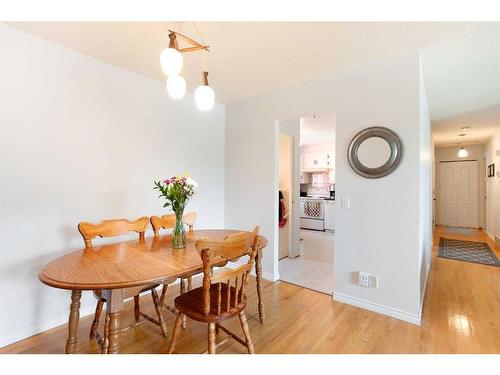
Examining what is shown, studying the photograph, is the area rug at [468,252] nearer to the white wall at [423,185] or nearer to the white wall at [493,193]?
the white wall at [493,193]

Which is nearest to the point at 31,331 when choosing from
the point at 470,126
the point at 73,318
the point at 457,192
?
the point at 73,318

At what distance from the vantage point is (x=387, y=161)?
2.25 metres

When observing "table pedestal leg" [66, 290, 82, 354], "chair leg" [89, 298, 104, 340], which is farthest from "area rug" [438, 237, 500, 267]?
"table pedestal leg" [66, 290, 82, 354]

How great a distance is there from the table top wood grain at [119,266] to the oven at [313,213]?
16.4ft

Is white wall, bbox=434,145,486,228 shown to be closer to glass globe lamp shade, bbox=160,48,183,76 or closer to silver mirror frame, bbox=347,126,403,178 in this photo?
silver mirror frame, bbox=347,126,403,178

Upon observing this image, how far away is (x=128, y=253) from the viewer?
5.56 feet

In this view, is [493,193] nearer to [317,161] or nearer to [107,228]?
[317,161]

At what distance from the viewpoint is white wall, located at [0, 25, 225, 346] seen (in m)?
1.88

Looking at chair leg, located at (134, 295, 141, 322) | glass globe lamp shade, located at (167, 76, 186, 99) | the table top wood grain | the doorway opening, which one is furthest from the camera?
the doorway opening

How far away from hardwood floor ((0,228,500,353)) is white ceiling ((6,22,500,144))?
7.53 feet
